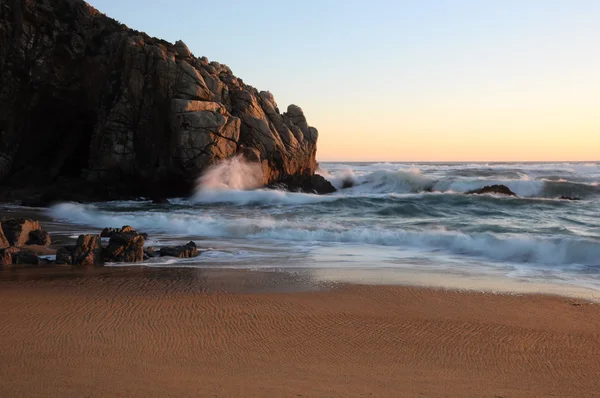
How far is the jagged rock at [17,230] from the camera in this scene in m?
10.2

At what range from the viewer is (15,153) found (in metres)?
25.8

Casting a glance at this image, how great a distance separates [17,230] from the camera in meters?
10.4

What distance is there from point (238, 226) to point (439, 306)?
28.8ft

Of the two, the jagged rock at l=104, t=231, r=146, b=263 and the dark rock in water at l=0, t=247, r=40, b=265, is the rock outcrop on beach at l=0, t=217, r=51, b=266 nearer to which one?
the dark rock in water at l=0, t=247, r=40, b=265

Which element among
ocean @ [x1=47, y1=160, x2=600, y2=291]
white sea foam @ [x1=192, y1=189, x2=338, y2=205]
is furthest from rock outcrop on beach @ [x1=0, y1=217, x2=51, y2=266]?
white sea foam @ [x1=192, y1=189, x2=338, y2=205]

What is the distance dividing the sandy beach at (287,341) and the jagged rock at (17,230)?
312 cm

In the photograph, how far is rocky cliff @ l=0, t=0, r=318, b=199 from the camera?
24.6m

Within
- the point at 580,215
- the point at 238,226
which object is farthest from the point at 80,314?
the point at 580,215

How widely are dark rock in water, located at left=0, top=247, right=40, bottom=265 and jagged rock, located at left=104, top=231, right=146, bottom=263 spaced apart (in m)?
1.10

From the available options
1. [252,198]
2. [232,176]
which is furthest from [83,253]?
[232,176]

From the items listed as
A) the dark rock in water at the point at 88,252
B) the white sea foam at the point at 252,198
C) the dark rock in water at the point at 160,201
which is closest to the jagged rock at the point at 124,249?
the dark rock in water at the point at 88,252

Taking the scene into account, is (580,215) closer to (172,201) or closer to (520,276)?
(520,276)

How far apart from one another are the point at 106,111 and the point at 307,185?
425 inches

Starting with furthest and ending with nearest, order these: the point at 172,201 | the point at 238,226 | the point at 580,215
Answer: the point at 172,201 → the point at 580,215 → the point at 238,226
